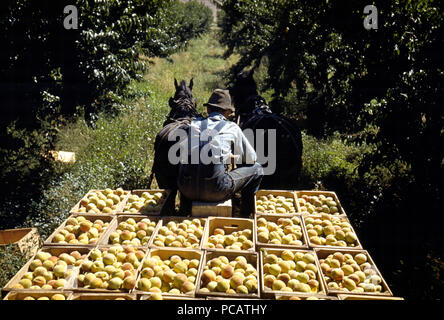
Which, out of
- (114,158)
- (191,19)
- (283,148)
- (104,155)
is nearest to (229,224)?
(283,148)

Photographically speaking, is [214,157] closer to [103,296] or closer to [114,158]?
[103,296]

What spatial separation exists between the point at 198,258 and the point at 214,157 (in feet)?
4.35

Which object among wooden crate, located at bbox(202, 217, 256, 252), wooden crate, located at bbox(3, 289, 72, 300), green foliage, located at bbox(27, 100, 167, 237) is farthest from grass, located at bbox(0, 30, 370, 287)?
wooden crate, located at bbox(202, 217, 256, 252)

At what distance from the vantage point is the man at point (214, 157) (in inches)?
169

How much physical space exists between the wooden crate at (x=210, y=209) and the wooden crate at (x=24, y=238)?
90.6 inches

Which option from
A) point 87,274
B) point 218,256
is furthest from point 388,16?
point 87,274

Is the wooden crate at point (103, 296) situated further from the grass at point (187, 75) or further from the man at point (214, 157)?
the grass at point (187, 75)

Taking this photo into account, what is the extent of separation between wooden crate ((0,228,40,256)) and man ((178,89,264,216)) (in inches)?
86.8

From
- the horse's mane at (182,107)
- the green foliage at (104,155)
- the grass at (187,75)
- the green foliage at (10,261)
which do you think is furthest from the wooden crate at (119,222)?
the grass at (187,75)

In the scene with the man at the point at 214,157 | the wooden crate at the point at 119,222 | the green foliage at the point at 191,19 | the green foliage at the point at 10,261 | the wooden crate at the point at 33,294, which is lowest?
the green foliage at the point at 10,261

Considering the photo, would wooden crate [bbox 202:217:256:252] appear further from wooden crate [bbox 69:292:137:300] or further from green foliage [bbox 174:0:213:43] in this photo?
green foliage [bbox 174:0:213:43]

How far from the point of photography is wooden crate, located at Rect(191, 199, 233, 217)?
4.35m

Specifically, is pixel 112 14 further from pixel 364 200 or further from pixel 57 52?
pixel 364 200

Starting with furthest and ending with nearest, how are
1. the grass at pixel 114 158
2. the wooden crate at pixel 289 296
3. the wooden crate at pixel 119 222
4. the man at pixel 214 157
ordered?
the grass at pixel 114 158, the man at pixel 214 157, the wooden crate at pixel 119 222, the wooden crate at pixel 289 296
